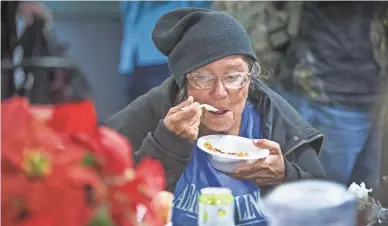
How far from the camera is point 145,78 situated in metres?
1.18

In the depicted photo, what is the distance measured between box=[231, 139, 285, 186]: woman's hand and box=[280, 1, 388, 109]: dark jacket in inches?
6.3

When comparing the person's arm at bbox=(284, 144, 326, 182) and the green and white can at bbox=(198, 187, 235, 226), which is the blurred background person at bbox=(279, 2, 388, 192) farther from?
the green and white can at bbox=(198, 187, 235, 226)

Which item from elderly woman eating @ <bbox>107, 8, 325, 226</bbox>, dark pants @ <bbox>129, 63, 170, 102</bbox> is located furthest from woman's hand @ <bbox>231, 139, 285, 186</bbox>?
dark pants @ <bbox>129, 63, 170, 102</bbox>

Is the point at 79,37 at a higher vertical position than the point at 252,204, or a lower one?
higher

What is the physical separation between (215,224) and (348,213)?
30cm

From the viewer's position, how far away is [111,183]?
23.7 inches

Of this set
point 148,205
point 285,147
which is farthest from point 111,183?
point 285,147

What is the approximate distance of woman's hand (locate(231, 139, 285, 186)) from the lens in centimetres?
111

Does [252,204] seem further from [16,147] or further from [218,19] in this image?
[16,147]

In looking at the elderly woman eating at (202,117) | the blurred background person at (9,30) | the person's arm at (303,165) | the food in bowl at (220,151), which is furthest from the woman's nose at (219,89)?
the blurred background person at (9,30)

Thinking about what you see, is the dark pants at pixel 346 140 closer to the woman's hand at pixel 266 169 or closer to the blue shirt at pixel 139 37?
the woman's hand at pixel 266 169

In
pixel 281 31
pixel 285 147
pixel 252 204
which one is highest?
pixel 281 31

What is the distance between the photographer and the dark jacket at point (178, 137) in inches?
43.3

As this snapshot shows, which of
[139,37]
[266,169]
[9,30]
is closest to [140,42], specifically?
[139,37]
